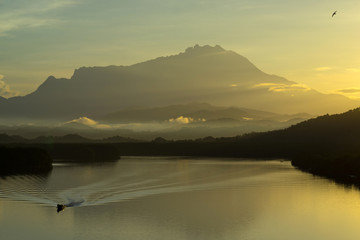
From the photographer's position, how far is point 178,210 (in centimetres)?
6431

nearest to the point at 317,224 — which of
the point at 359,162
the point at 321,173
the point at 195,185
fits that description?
the point at 195,185

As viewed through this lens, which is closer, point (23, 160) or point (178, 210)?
point (178, 210)

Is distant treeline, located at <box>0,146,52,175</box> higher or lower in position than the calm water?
higher

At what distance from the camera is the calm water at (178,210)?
51062 millimetres

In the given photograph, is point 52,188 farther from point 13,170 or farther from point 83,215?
point 13,170

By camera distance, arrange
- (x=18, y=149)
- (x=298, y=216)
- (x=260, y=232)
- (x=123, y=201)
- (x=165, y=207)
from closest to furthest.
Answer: (x=260, y=232) → (x=298, y=216) → (x=165, y=207) → (x=123, y=201) → (x=18, y=149)

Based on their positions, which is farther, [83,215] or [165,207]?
[165,207]

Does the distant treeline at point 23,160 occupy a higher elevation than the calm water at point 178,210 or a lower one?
higher

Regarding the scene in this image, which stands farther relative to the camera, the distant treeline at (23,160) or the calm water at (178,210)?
the distant treeline at (23,160)

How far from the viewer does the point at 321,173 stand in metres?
121

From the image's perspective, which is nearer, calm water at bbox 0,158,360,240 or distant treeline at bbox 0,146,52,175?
calm water at bbox 0,158,360,240

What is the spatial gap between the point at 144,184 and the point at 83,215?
3482 centimetres

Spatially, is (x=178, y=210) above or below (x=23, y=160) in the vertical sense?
below

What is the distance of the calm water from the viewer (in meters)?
51.1
